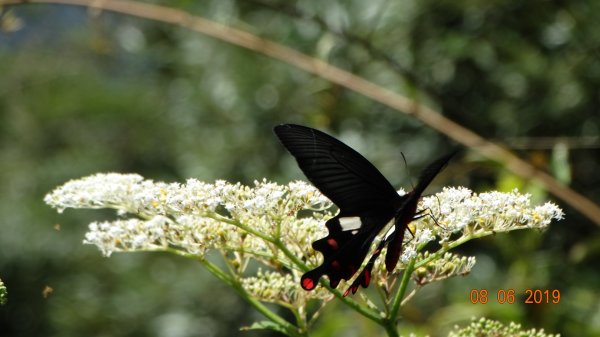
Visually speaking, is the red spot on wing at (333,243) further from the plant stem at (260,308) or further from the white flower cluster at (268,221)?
the plant stem at (260,308)

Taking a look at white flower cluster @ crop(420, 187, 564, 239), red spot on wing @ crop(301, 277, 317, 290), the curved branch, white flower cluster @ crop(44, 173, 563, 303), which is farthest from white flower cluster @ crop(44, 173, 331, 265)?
the curved branch

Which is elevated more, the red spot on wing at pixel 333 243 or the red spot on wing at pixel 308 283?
the red spot on wing at pixel 333 243

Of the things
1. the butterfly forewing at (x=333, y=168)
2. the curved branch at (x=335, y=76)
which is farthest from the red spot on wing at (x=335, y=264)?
the curved branch at (x=335, y=76)

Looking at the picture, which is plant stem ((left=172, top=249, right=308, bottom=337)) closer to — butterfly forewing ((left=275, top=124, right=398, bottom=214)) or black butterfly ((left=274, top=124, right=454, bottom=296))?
black butterfly ((left=274, top=124, right=454, bottom=296))

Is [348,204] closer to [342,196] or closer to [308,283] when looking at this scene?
[342,196]

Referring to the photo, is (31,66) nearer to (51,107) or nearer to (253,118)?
(51,107)

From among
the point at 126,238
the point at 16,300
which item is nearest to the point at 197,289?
the point at 16,300
